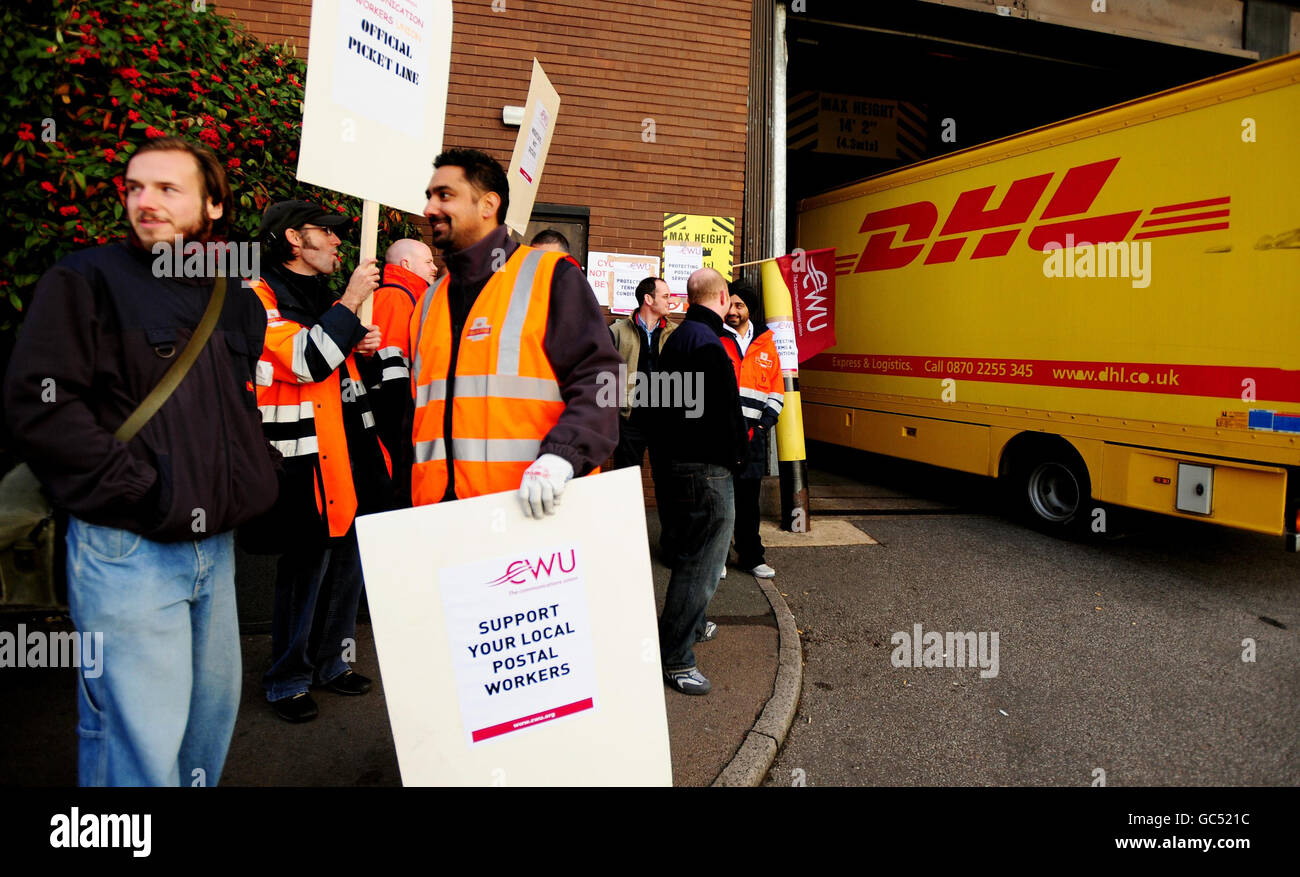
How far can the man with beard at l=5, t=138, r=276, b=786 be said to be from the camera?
189 centimetres

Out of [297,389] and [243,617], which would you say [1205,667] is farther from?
[243,617]

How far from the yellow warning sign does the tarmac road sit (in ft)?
9.96

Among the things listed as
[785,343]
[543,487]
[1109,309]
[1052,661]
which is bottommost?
[1052,661]

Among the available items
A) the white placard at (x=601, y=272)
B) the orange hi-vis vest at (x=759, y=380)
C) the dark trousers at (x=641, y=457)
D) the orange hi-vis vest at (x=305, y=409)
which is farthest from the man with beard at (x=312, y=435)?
the white placard at (x=601, y=272)

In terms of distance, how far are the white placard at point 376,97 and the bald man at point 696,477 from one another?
1.51 meters

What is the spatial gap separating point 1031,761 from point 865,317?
6.38 metres

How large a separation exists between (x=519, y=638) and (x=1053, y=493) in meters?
6.46

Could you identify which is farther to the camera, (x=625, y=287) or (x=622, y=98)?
(x=625, y=287)

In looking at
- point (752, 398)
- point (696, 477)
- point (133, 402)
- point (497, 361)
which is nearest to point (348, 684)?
point (696, 477)

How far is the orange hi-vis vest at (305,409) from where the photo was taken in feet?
10.00

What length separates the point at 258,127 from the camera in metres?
4.55

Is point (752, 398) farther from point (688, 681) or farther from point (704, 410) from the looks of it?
point (688, 681)

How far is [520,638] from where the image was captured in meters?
2.14

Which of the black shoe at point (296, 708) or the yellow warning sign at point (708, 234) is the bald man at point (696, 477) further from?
the yellow warning sign at point (708, 234)
